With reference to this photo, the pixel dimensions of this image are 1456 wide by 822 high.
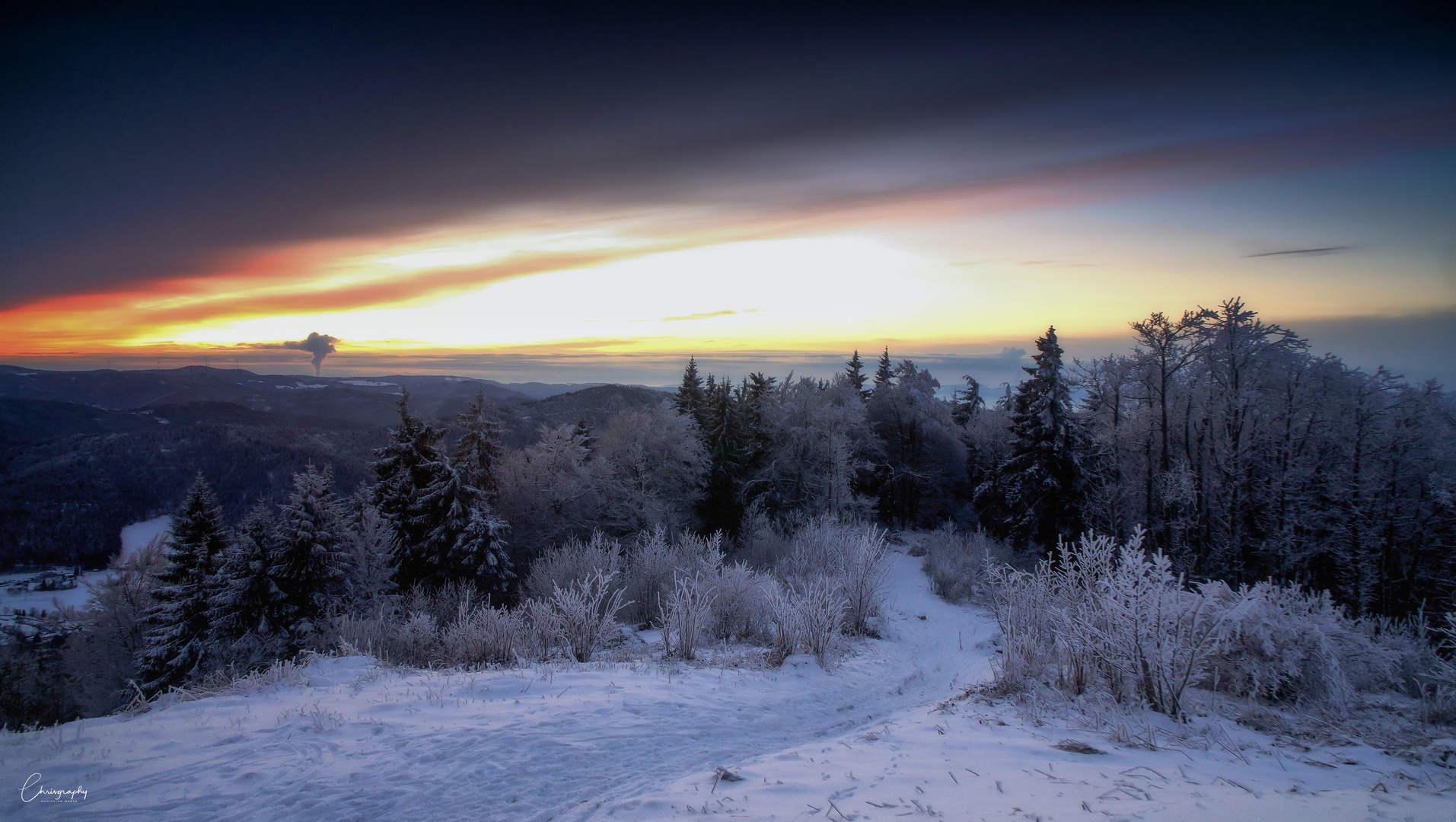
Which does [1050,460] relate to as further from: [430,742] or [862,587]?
[430,742]

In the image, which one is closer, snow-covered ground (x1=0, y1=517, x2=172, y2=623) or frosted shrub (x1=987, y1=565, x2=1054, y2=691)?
frosted shrub (x1=987, y1=565, x2=1054, y2=691)

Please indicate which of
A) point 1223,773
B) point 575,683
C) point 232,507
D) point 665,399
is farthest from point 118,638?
point 232,507

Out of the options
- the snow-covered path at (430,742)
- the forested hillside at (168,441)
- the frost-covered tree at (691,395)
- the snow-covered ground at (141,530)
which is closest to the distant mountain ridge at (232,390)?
the forested hillside at (168,441)

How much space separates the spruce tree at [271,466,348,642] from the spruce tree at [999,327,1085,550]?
27287 mm

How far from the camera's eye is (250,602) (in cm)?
1725

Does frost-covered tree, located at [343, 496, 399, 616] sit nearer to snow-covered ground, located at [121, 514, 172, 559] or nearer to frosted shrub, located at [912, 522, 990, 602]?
frosted shrub, located at [912, 522, 990, 602]

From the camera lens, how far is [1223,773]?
393cm

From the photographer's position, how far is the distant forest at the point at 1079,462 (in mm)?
18234

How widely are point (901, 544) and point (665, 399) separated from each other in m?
15.0

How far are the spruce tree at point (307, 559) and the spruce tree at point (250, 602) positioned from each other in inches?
9.1

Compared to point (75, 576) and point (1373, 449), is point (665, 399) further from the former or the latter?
point (75, 576)

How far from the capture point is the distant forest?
18.2 m

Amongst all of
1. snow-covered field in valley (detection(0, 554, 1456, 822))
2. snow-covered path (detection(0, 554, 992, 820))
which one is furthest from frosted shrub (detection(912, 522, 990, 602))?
snow-covered field in valley (detection(0, 554, 1456, 822))

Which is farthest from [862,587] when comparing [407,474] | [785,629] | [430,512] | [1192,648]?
[407,474]
